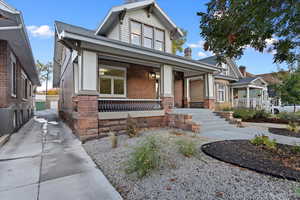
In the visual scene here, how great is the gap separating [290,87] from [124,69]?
1203cm

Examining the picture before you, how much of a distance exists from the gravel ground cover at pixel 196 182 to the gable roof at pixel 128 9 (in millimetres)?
8077

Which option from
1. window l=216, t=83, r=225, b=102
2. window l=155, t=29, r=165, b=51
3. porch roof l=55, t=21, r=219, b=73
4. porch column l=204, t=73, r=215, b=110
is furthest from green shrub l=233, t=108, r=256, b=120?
window l=155, t=29, r=165, b=51

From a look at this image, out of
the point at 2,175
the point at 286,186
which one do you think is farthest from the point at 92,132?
the point at 286,186

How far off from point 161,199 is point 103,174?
146 centimetres

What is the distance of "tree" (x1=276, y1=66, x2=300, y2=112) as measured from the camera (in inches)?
424

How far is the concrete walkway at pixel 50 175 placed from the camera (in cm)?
A: 245

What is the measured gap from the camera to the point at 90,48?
227 inches

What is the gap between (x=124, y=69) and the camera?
945cm

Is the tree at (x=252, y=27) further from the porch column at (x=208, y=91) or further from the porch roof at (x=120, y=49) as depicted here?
the porch column at (x=208, y=91)

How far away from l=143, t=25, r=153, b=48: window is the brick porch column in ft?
18.4

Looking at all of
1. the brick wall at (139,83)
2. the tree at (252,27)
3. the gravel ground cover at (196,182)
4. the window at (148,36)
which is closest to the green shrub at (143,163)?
the gravel ground cover at (196,182)

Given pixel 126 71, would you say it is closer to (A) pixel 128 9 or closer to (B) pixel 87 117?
(A) pixel 128 9

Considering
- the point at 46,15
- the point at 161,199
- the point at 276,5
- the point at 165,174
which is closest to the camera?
the point at 161,199

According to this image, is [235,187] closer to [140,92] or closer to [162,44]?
[140,92]
